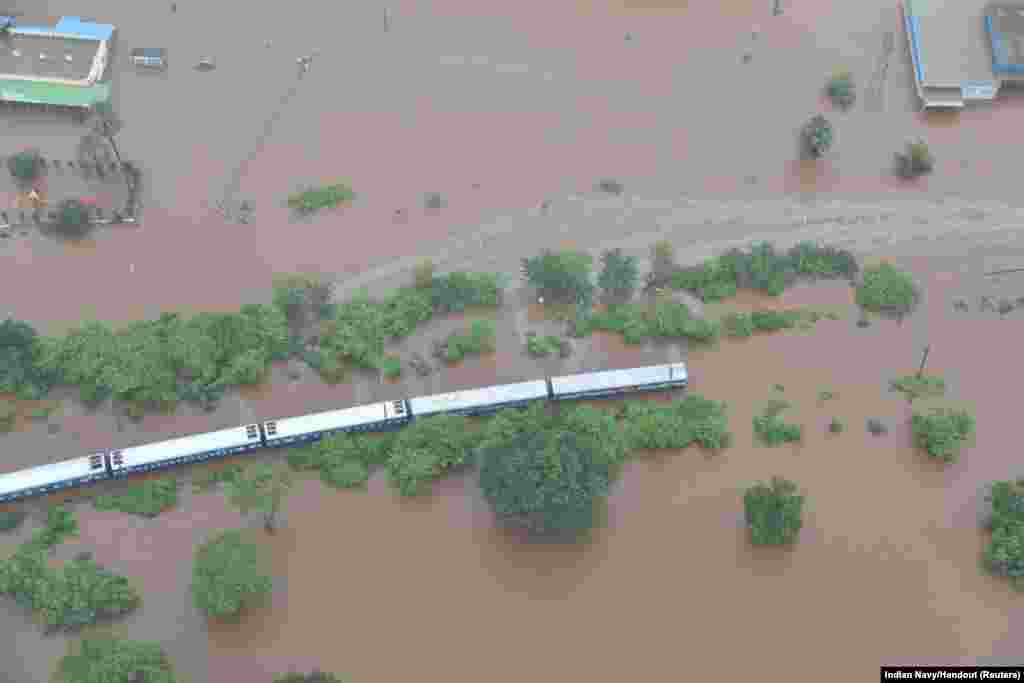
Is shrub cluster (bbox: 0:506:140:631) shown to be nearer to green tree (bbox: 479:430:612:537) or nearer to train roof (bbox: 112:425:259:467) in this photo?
train roof (bbox: 112:425:259:467)

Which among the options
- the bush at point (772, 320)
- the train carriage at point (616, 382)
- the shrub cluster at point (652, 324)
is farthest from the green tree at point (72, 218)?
the bush at point (772, 320)

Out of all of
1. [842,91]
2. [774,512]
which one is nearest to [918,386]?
[774,512]

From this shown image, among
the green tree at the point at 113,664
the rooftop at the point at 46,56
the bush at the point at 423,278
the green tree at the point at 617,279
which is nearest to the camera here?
the green tree at the point at 113,664

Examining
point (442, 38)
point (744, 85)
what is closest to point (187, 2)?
point (442, 38)

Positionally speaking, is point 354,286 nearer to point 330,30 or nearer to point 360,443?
point 360,443

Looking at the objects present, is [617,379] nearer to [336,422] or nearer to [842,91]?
[336,422]

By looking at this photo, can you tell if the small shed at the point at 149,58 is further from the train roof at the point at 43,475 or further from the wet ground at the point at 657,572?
the train roof at the point at 43,475
